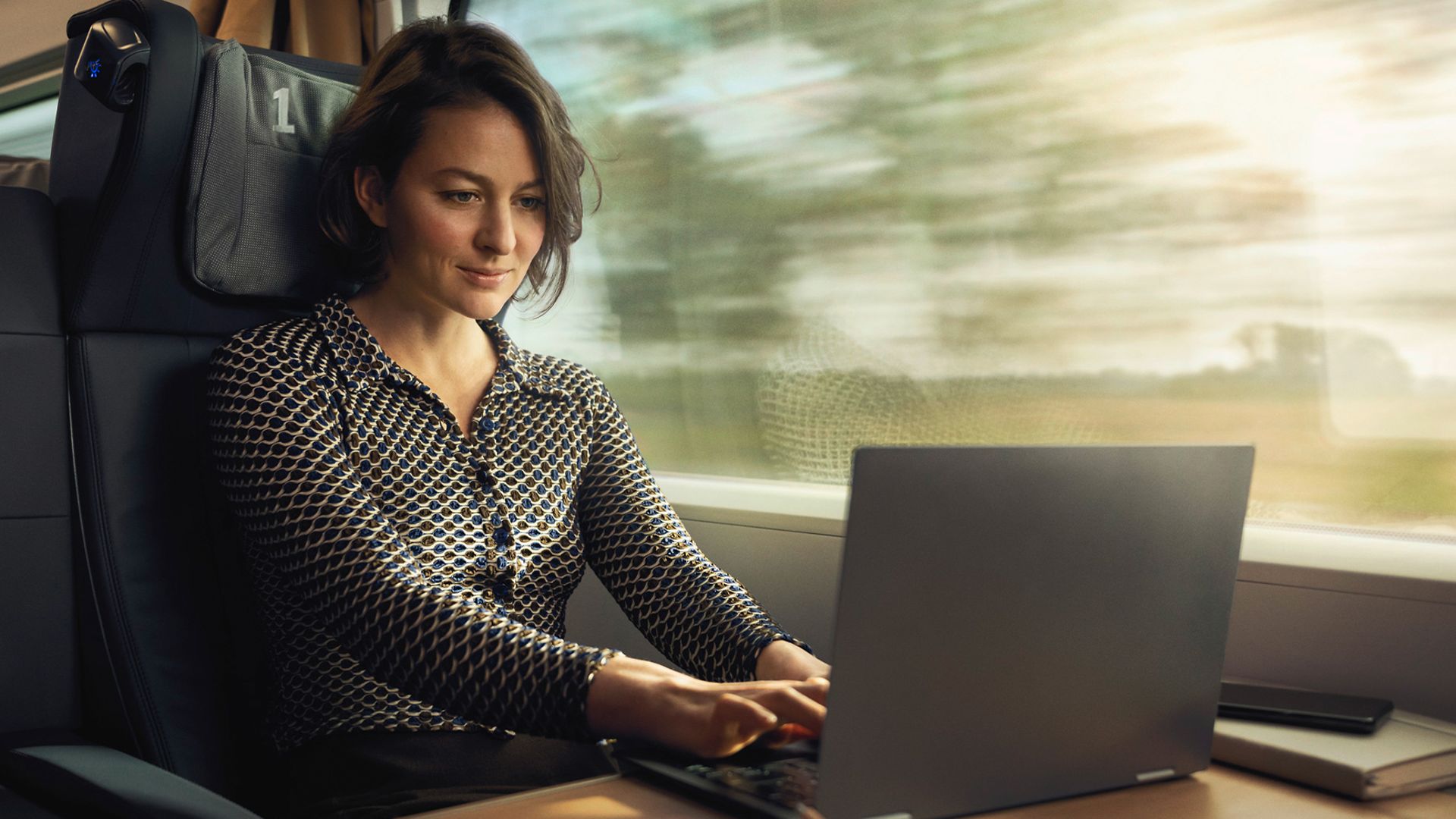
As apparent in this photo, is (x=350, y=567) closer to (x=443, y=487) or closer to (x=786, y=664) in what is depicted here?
(x=443, y=487)

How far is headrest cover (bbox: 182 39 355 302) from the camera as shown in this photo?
119 centimetres

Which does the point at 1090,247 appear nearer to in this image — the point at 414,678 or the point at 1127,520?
the point at 1127,520

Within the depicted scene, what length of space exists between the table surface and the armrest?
8.0 inches

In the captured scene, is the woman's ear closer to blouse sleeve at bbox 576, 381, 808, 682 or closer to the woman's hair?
the woman's hair

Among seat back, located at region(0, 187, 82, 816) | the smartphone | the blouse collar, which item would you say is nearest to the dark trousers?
seat back, located at region(0, 187, 82, 816)

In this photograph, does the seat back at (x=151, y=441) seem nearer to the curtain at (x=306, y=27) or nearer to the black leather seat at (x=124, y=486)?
the black leather seat at (x=124, y=486)

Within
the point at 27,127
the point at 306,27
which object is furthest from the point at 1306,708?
the point at 27,127

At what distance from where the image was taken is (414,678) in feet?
3.25

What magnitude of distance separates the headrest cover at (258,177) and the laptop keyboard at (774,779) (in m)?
0.78

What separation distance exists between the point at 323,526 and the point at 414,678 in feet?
0.57

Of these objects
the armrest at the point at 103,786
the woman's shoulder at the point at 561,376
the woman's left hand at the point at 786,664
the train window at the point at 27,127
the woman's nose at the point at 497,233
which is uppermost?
the train window at the point at 27,127

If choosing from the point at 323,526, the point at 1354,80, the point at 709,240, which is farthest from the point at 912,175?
the point at 323,526

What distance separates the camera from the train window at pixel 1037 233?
3.88ft

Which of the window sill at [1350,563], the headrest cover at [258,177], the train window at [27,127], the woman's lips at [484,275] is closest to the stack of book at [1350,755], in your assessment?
the window sill at [1350,563]
